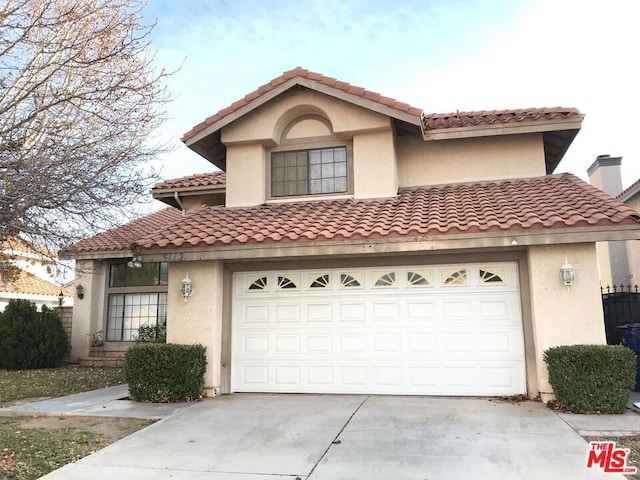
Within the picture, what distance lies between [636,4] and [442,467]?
1159cm

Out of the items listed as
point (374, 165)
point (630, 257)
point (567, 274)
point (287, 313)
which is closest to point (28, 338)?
point (287, 313)

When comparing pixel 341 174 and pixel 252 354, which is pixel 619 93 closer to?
pixel 341 174

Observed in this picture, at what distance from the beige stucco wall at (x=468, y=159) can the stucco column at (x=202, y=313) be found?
194 inches

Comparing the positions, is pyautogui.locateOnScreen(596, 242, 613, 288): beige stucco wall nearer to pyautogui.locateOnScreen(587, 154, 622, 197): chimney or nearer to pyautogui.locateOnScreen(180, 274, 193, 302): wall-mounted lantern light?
pyautogui.locateOnScreen(587, 154, 622, 197): chimney

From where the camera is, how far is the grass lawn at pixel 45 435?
546 centimetres

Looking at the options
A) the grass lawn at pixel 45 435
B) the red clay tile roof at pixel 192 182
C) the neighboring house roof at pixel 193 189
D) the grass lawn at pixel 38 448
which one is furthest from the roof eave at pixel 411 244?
the red clay tile roof at pixel 192 182

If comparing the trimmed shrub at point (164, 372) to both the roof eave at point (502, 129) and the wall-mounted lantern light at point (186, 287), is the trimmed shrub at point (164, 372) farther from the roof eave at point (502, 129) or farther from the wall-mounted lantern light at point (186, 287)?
the roof eave at point (502, 129)

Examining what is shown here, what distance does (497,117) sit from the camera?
35.6 ft

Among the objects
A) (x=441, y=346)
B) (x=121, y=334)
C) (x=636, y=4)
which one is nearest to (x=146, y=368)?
(x=441, y=346)

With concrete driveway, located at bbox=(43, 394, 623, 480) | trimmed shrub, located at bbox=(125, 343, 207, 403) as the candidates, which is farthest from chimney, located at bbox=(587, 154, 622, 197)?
trimmed shrub, located at bbox=(125, 343, 207, 403)

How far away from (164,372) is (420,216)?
5494 mm

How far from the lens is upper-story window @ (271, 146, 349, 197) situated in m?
11.1

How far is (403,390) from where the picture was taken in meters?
8.98

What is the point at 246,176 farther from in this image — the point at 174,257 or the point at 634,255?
the point at 634,255
